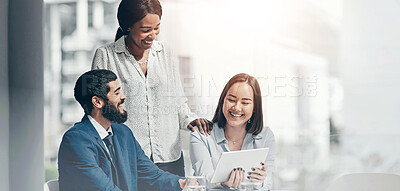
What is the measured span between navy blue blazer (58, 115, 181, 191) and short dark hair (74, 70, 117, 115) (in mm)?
118

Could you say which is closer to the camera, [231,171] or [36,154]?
[231,171]

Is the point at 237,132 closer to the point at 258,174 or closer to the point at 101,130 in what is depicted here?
the point at 258,174

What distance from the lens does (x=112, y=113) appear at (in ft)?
9.99

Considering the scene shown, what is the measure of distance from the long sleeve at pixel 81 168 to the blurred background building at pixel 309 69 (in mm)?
594

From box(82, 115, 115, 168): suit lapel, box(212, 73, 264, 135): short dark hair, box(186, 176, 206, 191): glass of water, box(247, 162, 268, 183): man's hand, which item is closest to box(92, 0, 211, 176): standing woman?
box(212, 73, 264, 135): short dark hair

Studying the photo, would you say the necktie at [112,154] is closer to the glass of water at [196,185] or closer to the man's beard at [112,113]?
the man's beard at [112,113]

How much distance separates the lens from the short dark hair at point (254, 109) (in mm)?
3037

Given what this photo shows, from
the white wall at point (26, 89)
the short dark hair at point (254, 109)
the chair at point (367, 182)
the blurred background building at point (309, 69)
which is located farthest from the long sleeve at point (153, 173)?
the chair at point (367, 182)

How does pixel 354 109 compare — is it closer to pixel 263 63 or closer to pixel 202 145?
pixel 263 63

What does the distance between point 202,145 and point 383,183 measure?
4.16 feet

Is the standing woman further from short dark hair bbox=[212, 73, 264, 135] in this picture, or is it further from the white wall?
the white wall

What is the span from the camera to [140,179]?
307 centimetres

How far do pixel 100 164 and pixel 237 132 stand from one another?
955mm

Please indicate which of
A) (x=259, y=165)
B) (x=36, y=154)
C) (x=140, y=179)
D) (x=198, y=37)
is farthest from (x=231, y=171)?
(x=36, y=154)
